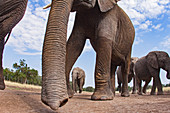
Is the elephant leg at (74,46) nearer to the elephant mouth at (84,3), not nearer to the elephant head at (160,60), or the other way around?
the elephant mouth at (84,3)

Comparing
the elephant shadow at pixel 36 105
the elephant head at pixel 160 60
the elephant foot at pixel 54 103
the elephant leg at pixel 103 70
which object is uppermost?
the elephant head at pixel 160 60

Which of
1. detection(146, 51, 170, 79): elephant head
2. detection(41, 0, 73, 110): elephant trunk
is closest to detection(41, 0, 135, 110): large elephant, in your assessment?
detection(41, 0, 73, 110): elephant trunk

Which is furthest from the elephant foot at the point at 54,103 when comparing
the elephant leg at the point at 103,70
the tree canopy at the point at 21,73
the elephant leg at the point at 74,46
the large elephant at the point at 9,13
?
the tree canopy at the point at 21,73

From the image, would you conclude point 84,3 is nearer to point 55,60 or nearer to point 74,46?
point 74,46

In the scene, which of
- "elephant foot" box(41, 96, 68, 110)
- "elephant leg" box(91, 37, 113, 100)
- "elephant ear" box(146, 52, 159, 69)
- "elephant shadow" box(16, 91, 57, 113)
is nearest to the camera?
"elephant foot" box(41, 96, 68, 110)

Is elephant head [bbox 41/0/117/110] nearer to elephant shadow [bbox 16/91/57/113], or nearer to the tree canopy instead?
elephant shadow [bbox 16/91/57/113]

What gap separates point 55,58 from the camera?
2.22 meters

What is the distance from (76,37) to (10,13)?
1854mm

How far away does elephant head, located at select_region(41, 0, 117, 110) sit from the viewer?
1.99 m

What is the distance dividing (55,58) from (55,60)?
0.03 m

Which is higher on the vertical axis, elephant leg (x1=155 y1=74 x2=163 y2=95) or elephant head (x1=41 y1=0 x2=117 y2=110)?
elephant head (x1=41 y1=0 x2=117 y2=110)

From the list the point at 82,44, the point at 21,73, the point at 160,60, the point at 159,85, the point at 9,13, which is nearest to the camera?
the point at 9,13

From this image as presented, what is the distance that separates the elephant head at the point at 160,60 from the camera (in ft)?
30.5

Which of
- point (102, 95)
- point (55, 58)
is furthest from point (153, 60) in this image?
point (55, 58)
